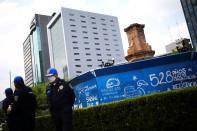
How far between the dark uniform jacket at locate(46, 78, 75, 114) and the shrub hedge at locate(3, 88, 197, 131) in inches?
88.1

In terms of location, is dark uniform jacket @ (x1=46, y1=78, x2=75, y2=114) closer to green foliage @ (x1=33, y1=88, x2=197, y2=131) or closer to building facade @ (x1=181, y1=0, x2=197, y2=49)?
green foliage @ (x1=33, y1=88, x2=197, y2=131)

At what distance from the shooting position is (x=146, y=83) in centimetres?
1401

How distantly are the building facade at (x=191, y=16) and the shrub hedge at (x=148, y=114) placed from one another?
60834 millimetres

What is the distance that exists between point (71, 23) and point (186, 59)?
128264 millimetres

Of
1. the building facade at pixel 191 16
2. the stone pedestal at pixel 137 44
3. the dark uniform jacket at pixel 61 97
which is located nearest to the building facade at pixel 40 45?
the building facade at pixel 191 16

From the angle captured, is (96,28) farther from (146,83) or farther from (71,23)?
(146,83)

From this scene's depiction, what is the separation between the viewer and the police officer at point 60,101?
623 centimetres

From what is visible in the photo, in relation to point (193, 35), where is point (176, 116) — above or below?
below

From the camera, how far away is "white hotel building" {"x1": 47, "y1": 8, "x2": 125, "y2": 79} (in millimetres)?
131375

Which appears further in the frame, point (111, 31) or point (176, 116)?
point (111, 31)

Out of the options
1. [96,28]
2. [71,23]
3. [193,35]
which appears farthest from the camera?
[96,28]

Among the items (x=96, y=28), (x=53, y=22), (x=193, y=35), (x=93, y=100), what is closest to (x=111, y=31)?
(x=96, y=28)

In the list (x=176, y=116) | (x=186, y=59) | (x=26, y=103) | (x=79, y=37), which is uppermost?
(x=79, y=37)

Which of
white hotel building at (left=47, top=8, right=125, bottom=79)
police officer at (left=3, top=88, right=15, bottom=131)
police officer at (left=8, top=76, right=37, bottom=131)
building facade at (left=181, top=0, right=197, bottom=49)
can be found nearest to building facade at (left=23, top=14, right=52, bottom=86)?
white hotel building at (left=47, top=8, right=125, bottom=79)
